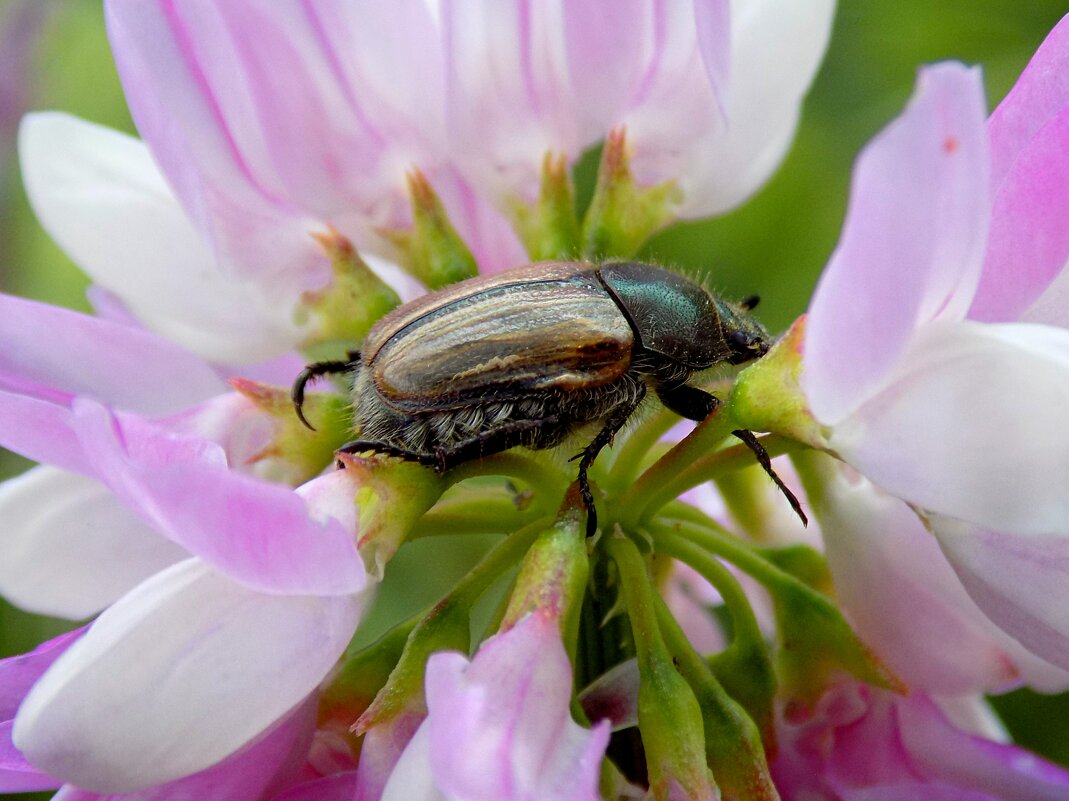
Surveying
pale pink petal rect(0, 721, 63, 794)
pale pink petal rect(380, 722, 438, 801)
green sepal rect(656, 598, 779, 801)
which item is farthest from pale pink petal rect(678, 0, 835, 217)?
pale pink petal rect(0, 721, 63, 794)

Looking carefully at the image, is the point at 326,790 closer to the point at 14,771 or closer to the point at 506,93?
the point at 14,771

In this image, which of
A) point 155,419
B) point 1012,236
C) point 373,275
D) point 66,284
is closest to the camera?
point 1012,236

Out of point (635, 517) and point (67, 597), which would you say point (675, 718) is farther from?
point (67, 597)

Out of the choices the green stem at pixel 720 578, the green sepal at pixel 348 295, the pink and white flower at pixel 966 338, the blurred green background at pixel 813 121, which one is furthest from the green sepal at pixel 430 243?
the blurred green background at pixel 813 121

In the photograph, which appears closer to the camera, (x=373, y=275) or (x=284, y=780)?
(x=284, y=780)

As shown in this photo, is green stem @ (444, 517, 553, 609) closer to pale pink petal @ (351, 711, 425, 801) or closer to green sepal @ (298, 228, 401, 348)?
pale pink petal @ (351, 711, 425, 801)

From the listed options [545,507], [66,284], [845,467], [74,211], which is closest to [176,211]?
[74,211]
